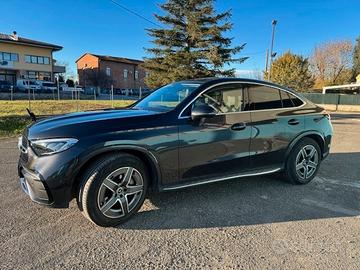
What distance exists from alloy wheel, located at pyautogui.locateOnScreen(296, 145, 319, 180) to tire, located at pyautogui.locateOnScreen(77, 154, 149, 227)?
2.57 meters

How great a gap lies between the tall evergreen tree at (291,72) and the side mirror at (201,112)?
112 ft

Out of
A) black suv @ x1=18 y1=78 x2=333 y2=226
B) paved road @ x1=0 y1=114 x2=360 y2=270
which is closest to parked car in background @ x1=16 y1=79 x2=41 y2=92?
paved road @ x1=0 y1=114 x2=360 y2=270

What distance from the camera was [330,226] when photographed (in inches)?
138

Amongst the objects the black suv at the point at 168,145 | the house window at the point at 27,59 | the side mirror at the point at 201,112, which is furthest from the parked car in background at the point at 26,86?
the side mirror at the point at 201,112

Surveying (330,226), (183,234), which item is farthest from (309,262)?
(183,234)

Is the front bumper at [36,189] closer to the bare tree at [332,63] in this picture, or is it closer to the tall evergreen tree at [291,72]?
the tall evergreen tree at [291,72]

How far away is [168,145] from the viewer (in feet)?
11.9

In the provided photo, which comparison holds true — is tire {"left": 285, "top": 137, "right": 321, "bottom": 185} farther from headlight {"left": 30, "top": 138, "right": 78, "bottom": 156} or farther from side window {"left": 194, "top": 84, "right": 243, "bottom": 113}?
headlight {"left": 30, "top": 138, "right": 78, "bottom": 156}

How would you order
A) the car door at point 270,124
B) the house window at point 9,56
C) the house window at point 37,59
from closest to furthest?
the car door at point 270,124
the house window at point 9,56
the house window at point 37,59

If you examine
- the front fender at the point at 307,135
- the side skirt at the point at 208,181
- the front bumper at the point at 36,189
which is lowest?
the side skirt at the point at 208,181

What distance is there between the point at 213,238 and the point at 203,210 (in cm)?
68

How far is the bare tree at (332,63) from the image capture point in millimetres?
49562

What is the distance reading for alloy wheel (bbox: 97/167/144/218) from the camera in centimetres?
332

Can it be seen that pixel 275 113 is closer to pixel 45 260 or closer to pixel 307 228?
pixel 307 228
